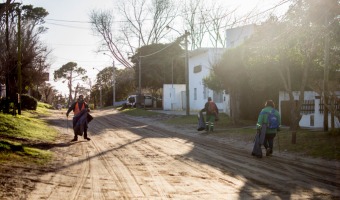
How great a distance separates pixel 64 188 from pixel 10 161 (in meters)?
2.75

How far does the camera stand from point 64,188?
743 cm

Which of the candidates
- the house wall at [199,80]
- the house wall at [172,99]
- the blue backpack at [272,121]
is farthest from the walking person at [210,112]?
the house wall at [172,99]

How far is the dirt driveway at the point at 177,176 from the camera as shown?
284 inches

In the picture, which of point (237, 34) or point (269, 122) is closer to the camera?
point (269, 122)

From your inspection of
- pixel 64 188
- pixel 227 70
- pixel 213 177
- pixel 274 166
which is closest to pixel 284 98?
pixel 227 70

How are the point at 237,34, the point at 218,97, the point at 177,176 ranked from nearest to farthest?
the point at 177,176 < the point at 237,34 < the point at 218,97

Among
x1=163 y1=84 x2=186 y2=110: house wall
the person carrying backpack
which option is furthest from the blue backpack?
x1=163 y1=84 x2=186 y2=110: house wall

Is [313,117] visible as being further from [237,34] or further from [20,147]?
[237,34]

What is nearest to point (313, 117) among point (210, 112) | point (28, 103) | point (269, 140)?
point (210, 112)

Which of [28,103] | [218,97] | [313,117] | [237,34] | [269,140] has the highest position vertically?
[237,34]

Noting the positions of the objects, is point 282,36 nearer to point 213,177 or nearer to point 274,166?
point 274,166

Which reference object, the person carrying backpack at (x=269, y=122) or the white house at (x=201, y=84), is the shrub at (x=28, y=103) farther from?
A: the person carrying backpack at (x=269, y=122)

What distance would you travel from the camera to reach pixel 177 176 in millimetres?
8891

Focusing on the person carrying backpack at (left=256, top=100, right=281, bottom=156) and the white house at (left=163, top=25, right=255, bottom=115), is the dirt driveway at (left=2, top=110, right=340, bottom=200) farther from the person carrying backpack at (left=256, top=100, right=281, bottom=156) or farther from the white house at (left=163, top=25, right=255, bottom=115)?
the white house at (left=163, top=25, right=255, bottom=115)
